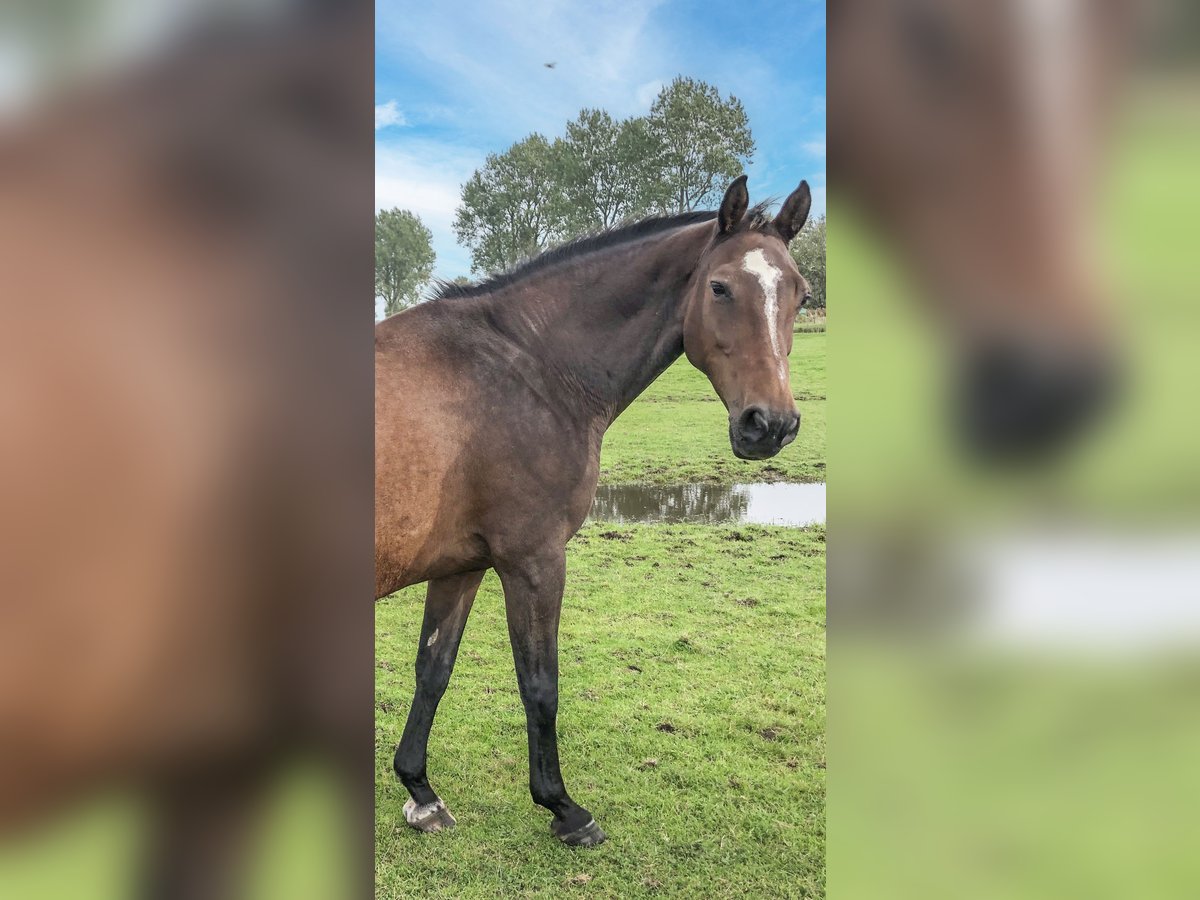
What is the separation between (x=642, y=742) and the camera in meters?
2.73

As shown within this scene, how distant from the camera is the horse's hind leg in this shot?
2225 mm

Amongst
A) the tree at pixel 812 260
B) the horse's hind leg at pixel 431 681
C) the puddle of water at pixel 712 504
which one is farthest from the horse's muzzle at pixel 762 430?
the puddle of water at pixel 712 504

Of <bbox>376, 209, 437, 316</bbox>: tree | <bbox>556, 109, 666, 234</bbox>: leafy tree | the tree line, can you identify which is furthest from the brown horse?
<bbox>556, 109, 666, 234</bbox>: leafy tree

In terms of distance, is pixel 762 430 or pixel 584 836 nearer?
pixel 762 430

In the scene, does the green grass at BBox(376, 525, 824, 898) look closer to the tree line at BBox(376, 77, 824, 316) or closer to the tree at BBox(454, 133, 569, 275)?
the tree line at BBox(376, 77, 824, 316)

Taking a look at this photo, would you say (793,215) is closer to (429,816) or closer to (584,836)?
(584,836)

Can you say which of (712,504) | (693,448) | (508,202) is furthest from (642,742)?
(508,202)

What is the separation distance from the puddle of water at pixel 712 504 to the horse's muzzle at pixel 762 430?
429cm
